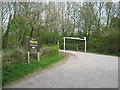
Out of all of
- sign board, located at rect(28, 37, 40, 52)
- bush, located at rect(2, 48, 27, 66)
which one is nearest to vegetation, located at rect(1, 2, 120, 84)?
bush, located at rect(2, 48, 27, 66)

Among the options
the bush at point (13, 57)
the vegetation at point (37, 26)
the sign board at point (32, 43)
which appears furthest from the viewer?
the sign board at point (32, 43)

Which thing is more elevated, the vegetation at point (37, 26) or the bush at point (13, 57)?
the vegetation at point (37, 26)

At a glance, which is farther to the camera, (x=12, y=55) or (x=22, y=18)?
(x=22, y=18)

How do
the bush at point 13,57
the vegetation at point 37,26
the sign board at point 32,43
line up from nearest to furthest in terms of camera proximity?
the bush at point 13,57 → the vegetation at point 37,26 → the sign board at point 32,43

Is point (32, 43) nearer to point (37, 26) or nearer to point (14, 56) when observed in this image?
point (14, 56)

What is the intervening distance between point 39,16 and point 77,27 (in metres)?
13.7

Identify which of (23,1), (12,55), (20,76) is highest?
(23,1)

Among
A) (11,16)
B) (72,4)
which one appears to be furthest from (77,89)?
(72,4)

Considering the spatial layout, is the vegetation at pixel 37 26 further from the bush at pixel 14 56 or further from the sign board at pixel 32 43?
the sign board at pixel 32 43

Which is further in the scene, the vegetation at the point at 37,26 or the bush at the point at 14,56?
the vegetation at the point at 37,26

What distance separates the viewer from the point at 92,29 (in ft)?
70.9

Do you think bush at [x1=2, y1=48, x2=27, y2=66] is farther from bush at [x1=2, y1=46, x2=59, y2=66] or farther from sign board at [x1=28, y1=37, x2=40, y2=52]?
→ sign board at [x1=28, y1=37, x2=40, y2=52]

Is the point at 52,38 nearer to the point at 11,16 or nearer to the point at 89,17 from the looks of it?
the point at 89,17

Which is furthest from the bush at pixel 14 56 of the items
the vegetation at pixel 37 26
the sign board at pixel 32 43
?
the sign board at pixel 32 43
